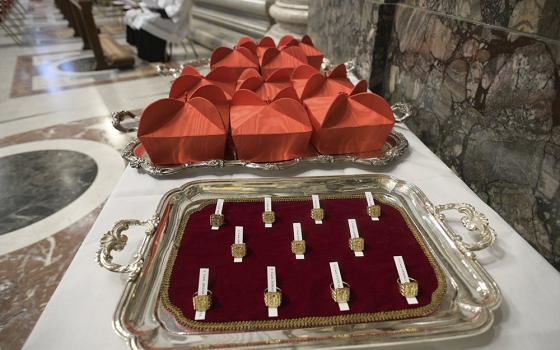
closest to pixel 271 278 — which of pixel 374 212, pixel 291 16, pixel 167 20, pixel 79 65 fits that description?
pixel 374 212

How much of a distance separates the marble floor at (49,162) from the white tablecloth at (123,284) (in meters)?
0.48

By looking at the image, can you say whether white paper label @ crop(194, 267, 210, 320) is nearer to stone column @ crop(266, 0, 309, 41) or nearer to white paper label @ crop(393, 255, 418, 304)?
white paper label @ crop(393, 255, 418, 304)

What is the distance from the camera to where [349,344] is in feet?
1.37

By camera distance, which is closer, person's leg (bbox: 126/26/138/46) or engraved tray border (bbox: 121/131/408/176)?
engraved tray border (bbox: 121/131/408/176)

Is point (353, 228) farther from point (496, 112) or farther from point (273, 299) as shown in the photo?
point (496, 112)

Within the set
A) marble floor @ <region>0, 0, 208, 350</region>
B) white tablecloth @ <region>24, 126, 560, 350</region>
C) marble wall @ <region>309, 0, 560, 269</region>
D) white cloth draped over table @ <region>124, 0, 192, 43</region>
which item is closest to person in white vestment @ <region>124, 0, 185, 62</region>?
white cloth draped over table @ <region>124, 0, 192, 43</region>

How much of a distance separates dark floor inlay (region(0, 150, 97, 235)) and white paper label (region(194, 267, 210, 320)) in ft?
3.28

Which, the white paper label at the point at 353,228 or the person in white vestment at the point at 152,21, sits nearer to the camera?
the white paper label at the point at 353,228

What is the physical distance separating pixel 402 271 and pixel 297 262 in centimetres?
A: 15

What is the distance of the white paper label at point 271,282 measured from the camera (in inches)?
18.0

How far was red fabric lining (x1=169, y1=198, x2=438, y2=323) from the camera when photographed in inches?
18.5

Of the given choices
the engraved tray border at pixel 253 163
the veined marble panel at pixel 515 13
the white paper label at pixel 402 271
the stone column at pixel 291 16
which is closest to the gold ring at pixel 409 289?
the white paper label at pixel 402 271

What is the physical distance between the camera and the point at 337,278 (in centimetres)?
50

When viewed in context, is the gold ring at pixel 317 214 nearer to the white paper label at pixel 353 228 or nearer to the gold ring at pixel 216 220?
the white paper label at pixel 353 228
